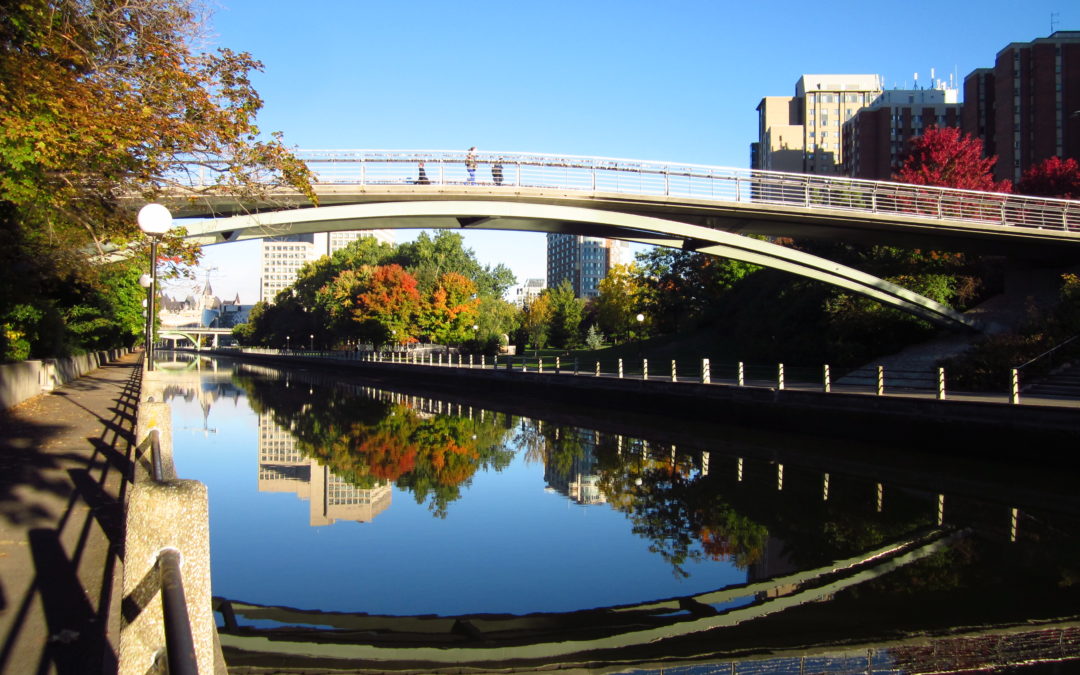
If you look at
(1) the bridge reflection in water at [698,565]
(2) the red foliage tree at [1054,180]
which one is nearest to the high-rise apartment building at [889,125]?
(2) the red foliage tree at [1054,180]

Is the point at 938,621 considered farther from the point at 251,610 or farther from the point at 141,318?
the point at 141,318

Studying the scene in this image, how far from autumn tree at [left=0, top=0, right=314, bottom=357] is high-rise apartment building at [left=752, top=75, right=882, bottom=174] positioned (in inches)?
4023

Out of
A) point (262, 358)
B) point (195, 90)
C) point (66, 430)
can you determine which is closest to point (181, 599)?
point (195, 90)

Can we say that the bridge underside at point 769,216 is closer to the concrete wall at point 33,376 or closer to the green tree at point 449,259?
the concrete wall at point 33,376

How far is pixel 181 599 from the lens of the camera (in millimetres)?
2193

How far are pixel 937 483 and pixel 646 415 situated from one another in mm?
12292

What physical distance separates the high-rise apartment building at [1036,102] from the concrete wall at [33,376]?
217ft

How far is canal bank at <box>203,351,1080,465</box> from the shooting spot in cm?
1388

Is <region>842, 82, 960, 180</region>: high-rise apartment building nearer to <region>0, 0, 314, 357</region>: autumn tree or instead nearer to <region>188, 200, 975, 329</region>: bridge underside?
<region>188, 200, 975, 329</region>: bridge underside

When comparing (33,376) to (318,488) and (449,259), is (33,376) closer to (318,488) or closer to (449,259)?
(318,488)

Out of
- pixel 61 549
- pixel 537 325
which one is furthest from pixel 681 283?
pixel 61 549

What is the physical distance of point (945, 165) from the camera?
112 feet

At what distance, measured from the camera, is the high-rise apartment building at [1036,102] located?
63.3m

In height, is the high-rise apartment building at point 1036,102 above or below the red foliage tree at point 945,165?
above
